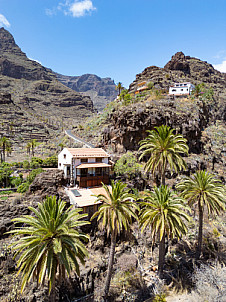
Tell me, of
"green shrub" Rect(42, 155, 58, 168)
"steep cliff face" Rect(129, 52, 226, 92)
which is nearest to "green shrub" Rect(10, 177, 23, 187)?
"green shrub" Rect(42, 155, 58, 168)

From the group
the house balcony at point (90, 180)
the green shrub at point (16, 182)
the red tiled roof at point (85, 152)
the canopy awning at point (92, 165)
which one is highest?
the red tiled roof at point (85, 152)

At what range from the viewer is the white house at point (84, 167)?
96.4 feet

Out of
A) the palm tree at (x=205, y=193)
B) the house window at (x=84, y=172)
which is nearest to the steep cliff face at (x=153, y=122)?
the house window at (x=84, y=172)

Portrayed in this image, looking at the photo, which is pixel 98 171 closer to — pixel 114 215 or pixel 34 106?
pixel 114 215

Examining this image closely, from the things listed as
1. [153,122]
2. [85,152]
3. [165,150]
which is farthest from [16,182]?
[153,122]

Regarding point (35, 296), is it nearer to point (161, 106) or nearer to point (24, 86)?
point (161, 106)

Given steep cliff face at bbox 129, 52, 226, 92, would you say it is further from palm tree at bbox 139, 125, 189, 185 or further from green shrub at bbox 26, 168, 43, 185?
green shrub at bbox 26, 168, 43, 185

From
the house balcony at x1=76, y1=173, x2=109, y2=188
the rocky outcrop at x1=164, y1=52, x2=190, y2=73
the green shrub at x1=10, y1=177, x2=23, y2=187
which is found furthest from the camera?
the rocky outcrop at x1=164, y1=52, x2=190, y2=73

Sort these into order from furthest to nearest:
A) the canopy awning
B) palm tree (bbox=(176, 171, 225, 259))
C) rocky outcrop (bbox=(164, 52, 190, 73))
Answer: rocky outcrop (bbox=(164, 52, 190, 73)) → the canopy awning → palm tree (bbox=(176, 171, 225, 259))

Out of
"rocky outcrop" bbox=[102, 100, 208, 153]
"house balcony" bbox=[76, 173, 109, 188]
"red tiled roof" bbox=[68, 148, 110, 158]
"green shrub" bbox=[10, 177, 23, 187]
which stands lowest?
"green shrub" bbox=[10, 177, 23, 187]

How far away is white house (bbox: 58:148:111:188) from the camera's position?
2938 cm

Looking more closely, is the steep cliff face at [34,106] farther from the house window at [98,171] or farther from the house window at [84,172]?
the house window at [98,171]

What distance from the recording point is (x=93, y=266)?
65.3 ft

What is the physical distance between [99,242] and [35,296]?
355 inches
